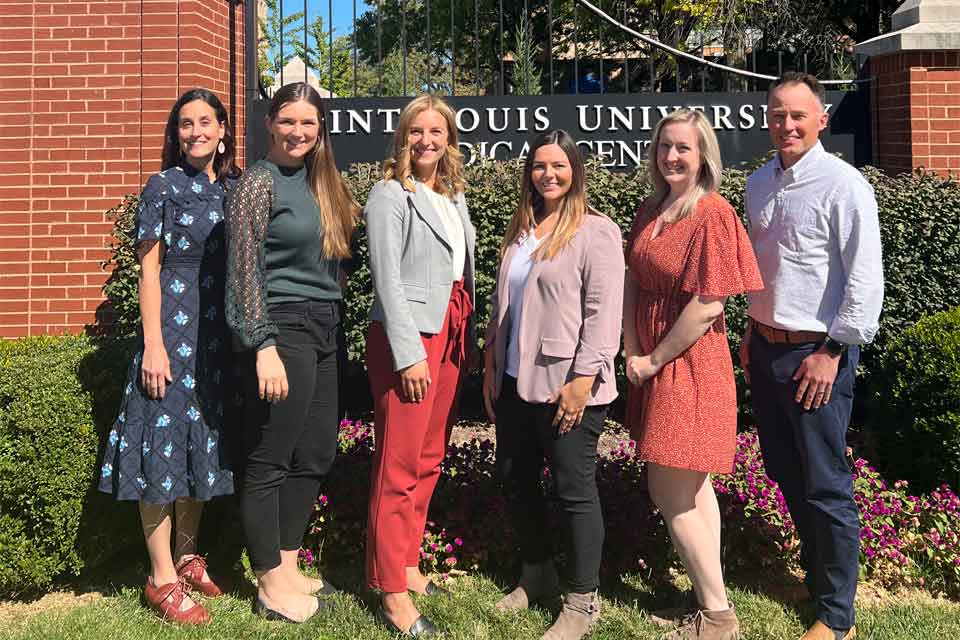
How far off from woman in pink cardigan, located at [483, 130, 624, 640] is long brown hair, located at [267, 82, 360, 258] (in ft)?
1.92

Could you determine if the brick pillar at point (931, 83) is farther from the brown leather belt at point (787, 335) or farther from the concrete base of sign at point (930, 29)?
the brown leather belt at point (787, 335)

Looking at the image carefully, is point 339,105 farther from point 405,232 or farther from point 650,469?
point 650,469

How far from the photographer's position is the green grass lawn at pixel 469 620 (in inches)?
120

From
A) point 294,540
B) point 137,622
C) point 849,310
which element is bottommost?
point 137,622

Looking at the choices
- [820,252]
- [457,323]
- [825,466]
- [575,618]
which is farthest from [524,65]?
[575,618]

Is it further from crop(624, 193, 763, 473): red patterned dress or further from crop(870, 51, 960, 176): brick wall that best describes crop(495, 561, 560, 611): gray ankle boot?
crop(870, 51, 960, 176): brick wall

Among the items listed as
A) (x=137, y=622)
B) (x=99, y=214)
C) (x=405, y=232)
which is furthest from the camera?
(x=99, y=214)

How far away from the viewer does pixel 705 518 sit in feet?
9.66

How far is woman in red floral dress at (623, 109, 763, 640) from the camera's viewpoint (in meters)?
2.76

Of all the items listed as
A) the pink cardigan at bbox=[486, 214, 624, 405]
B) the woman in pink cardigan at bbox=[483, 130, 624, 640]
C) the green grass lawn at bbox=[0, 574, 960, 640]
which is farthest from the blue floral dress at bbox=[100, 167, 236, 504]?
the pink cardigan at bbox=[486, 214, 624, 405]

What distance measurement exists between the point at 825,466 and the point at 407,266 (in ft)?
5.08

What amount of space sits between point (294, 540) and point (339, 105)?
3.56m

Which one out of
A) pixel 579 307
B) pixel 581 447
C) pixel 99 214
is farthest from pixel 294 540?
pixel 99 214

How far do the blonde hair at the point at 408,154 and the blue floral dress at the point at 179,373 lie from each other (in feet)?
2.18
